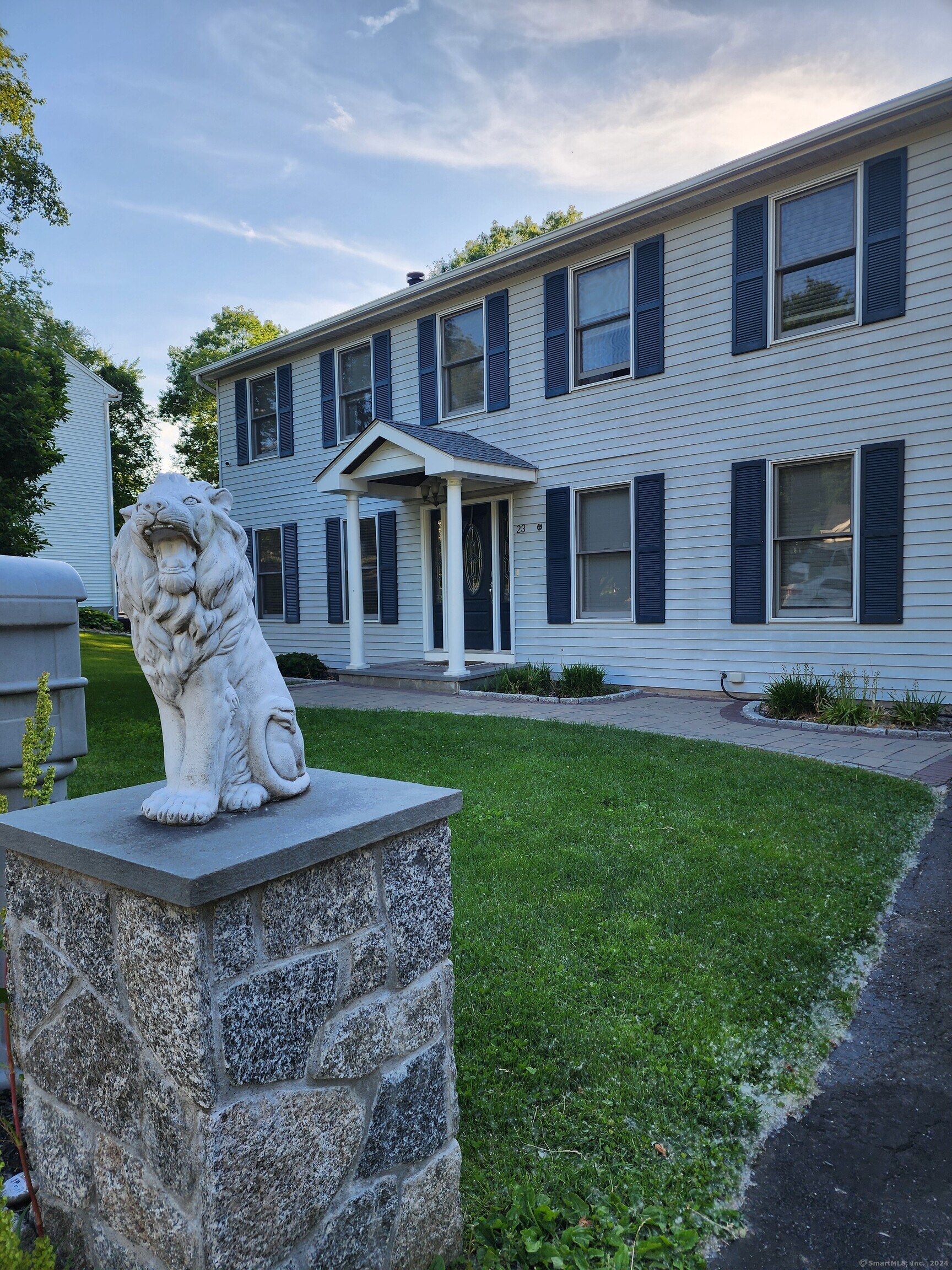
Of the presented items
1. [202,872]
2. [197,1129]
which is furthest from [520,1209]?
[202,872]

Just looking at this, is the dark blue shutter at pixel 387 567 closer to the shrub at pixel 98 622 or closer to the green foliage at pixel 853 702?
the green foliage at pixel 853 702

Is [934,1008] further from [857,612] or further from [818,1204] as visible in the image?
[857,612]

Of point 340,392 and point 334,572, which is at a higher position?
point 340,392

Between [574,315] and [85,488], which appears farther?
[85,488]

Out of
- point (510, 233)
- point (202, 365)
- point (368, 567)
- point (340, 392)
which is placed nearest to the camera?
point (368, 567)

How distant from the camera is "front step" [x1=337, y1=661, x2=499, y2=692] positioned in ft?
32.7

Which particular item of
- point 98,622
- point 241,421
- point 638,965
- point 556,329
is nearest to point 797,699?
point 638,965

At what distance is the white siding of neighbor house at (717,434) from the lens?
7.57 m

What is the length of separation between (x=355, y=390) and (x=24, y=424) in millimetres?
5397

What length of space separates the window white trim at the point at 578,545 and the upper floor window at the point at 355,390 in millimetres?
4420

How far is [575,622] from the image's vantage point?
Answer: 10266 mm

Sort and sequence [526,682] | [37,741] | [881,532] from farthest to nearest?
[526,682]
[881,532]
[37,741]

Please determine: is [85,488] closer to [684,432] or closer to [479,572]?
[479,572]

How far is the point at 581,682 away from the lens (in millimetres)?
9227
